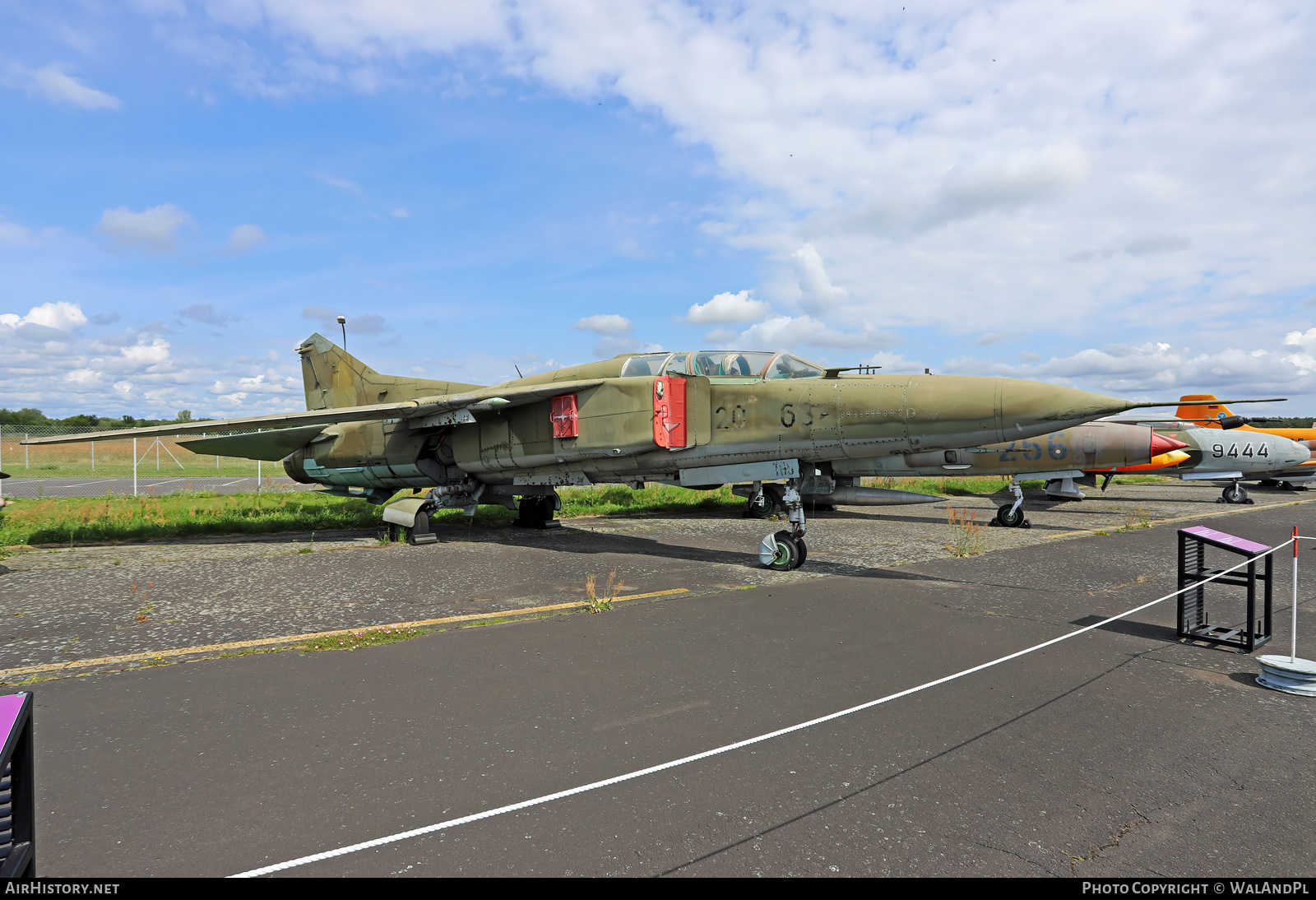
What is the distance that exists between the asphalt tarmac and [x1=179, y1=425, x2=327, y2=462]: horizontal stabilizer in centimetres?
1048

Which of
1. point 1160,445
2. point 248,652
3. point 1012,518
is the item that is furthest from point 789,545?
point 1160,445

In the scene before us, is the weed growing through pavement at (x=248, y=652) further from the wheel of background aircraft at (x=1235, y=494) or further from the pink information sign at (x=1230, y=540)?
the wheel of background aircraft at (x=1235, y=494)

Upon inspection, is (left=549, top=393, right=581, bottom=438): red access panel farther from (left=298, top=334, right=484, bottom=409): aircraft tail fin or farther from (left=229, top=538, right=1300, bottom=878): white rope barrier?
(left=229, top=538, right=1300, bottom=878): white rope barrier

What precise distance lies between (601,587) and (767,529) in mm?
6820

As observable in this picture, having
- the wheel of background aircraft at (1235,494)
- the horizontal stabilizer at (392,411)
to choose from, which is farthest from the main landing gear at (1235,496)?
the horizontal stabilizer at (392,411)

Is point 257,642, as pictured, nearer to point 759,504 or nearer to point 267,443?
point 267,443

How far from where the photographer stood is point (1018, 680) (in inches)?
181

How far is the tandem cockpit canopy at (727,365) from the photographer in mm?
9234

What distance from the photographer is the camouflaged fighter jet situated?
759 centimetres

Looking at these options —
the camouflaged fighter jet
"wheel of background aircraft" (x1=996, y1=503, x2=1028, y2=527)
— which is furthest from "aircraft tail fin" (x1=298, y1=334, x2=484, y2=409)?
"wheel of background aircraft" (x1=996, y1=503, x2=1028, y2=527)

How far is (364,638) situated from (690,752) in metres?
3.52

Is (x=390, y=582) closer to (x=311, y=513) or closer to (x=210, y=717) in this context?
(x=210, y=717)

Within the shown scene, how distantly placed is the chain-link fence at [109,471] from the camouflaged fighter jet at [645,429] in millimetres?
9199
